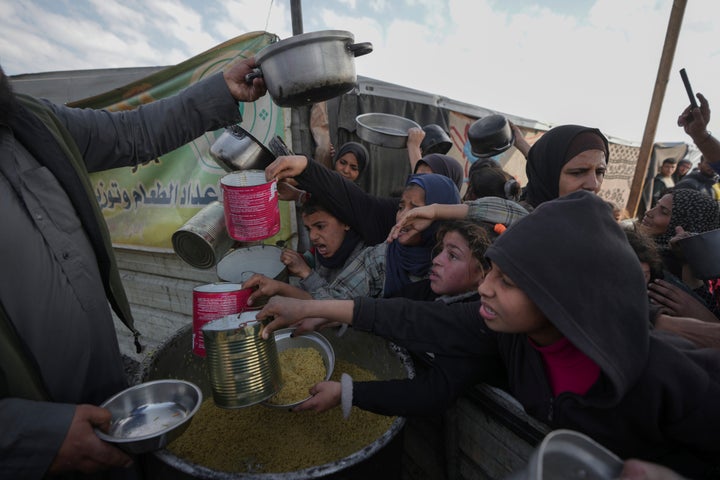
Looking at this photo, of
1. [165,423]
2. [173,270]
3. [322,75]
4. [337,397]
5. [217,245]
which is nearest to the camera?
[165,423]

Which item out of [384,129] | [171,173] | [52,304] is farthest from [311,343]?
[384,129]

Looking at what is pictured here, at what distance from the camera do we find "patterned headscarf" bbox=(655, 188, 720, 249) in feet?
9.18

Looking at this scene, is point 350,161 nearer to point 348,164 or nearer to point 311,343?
point 348,164

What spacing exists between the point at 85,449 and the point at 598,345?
1495 millimetres

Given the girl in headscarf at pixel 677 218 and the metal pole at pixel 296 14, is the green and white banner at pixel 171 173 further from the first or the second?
the girl in headscarf at pixel 677 218

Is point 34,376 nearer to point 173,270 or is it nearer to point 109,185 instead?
point 173,270

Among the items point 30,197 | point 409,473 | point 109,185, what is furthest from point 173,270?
point 409,473

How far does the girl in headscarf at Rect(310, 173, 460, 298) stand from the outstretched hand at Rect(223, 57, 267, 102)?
3.63 feet

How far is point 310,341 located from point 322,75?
4.67 ft

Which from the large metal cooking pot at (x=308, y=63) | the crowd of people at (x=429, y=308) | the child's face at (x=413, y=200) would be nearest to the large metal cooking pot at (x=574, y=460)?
the crowd of people at (x=429, y=308)

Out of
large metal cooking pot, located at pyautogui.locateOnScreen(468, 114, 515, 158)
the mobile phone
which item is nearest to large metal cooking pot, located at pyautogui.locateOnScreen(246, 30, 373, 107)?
large metal cooking pot, located at pyautogui.locateOnScreen(468, 114, 515, 158)

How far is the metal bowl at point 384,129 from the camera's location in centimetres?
359

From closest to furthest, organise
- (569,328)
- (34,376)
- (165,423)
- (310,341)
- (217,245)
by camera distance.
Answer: (569,328)
(34,376)
(165,423)
(310,341)
(217,245)

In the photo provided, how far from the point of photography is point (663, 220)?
118 inches
